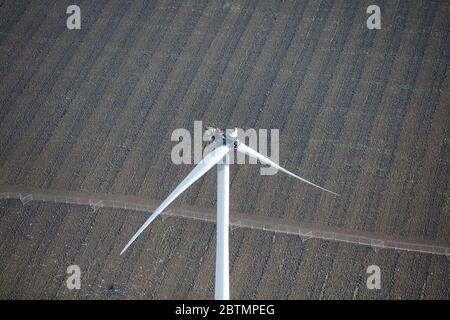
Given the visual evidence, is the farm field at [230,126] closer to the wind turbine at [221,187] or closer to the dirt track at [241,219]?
the dirt track at [241,219]

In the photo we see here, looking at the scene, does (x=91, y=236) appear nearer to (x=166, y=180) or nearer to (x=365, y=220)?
(x=166, y=180)

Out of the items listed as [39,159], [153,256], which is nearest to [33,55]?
[39,159]

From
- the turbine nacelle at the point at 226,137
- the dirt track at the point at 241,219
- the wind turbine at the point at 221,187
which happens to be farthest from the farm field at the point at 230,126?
the turbine nacelle at the point at 226,137

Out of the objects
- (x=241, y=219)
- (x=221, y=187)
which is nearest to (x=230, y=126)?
(x=241, y=219)

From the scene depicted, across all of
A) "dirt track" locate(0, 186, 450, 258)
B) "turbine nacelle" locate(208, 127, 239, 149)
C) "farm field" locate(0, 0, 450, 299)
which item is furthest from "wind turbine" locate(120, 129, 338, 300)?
"dirt track" locate(0, 186, 450, 258)

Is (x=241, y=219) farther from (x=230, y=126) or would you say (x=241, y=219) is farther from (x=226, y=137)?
(x=226, y=137)
